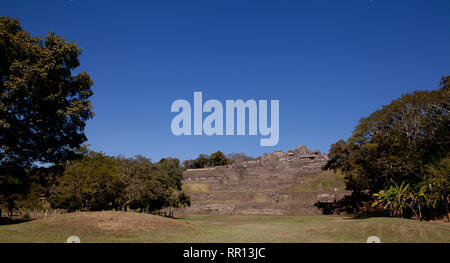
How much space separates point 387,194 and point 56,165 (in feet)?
90.3

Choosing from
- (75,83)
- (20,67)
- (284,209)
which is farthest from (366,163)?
(20,67)

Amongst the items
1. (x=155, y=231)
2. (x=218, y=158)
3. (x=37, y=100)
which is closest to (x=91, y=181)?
(x=37, y=100)

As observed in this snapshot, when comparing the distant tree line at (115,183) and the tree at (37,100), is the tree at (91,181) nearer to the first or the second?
the distant tree line at (115,183)

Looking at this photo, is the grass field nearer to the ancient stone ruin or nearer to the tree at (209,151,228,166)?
the ancient stone ruin

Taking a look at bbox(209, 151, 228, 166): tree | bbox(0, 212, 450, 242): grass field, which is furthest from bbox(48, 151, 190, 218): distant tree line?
bbox(209, 151, 228, 166): tree

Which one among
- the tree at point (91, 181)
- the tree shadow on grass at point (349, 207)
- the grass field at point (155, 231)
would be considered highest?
the tree at point (91, 181)

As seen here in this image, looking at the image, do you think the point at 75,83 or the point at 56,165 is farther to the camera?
the point at 56,165

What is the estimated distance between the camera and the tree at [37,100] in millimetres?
16219

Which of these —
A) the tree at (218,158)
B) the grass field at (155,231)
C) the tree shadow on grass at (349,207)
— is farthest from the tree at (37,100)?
the tree at (218,158)

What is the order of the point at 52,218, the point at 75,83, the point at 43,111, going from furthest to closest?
the point at 75,83, the point at 43,111, the point at 52,218

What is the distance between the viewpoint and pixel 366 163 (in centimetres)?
2980

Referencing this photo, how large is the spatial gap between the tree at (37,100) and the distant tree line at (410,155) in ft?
85.5
